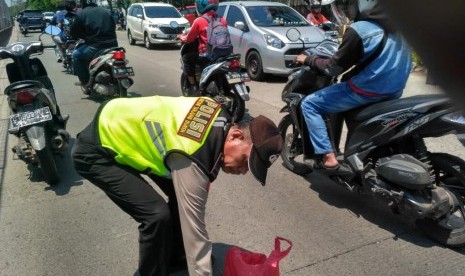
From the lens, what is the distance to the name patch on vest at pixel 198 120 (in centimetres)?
220

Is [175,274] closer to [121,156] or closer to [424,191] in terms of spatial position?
[121,156]

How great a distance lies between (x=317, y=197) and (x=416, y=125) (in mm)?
1267

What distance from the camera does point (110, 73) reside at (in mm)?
7215

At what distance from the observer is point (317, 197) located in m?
4.07

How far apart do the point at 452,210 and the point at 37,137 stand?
3650 mm

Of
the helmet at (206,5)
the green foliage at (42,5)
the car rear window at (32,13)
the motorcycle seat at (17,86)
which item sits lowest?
the green foliage at (42,5)

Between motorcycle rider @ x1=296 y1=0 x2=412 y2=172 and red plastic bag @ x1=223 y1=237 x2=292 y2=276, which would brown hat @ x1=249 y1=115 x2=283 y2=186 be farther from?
motorcycle rider @ x1=296 y1=0 x2=412 y2=172

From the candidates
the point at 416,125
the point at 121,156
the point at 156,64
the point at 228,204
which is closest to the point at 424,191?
the point at 416,125

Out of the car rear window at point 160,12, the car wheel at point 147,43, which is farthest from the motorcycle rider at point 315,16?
the car wheel at point 147,43

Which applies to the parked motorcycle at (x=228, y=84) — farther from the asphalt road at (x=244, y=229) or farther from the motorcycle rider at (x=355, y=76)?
the motorcycle rider at (x=355, y=76)

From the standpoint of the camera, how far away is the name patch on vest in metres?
2.20

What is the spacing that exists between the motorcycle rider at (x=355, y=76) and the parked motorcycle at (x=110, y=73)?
13.2 feet

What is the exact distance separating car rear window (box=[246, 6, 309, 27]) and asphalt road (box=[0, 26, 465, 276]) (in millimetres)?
5765

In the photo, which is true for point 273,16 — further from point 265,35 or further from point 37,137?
point 37,137
